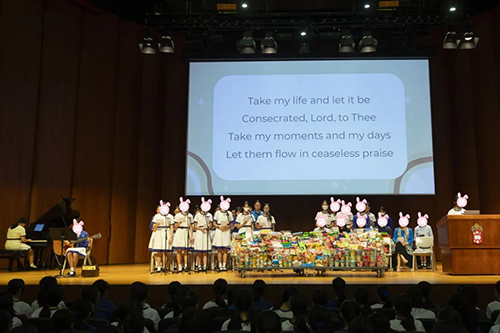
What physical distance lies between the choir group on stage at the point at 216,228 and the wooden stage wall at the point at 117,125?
7.84 ft

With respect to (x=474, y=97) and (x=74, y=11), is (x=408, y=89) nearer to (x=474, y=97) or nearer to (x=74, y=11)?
(x=474, y=97)

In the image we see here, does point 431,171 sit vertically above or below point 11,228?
above

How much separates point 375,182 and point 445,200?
8.19 ft

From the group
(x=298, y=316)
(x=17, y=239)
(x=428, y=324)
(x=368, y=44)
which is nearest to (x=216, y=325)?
(x=298, y=316)

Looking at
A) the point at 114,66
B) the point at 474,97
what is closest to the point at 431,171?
the point at 474,97

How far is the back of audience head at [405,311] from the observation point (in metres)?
3.44

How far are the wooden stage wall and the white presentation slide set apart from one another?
4.79ft

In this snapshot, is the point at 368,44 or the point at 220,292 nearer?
the point at 220,292

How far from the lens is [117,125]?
12750 millimetres

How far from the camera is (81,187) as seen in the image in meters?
11.9

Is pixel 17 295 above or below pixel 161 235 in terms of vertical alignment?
below

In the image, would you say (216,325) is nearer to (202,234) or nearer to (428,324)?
(428,324)

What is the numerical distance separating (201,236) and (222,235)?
44cm

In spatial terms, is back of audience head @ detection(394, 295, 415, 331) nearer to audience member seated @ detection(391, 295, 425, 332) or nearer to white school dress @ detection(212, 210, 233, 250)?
audience member seated @ detection(391, 295, 425, 332)
